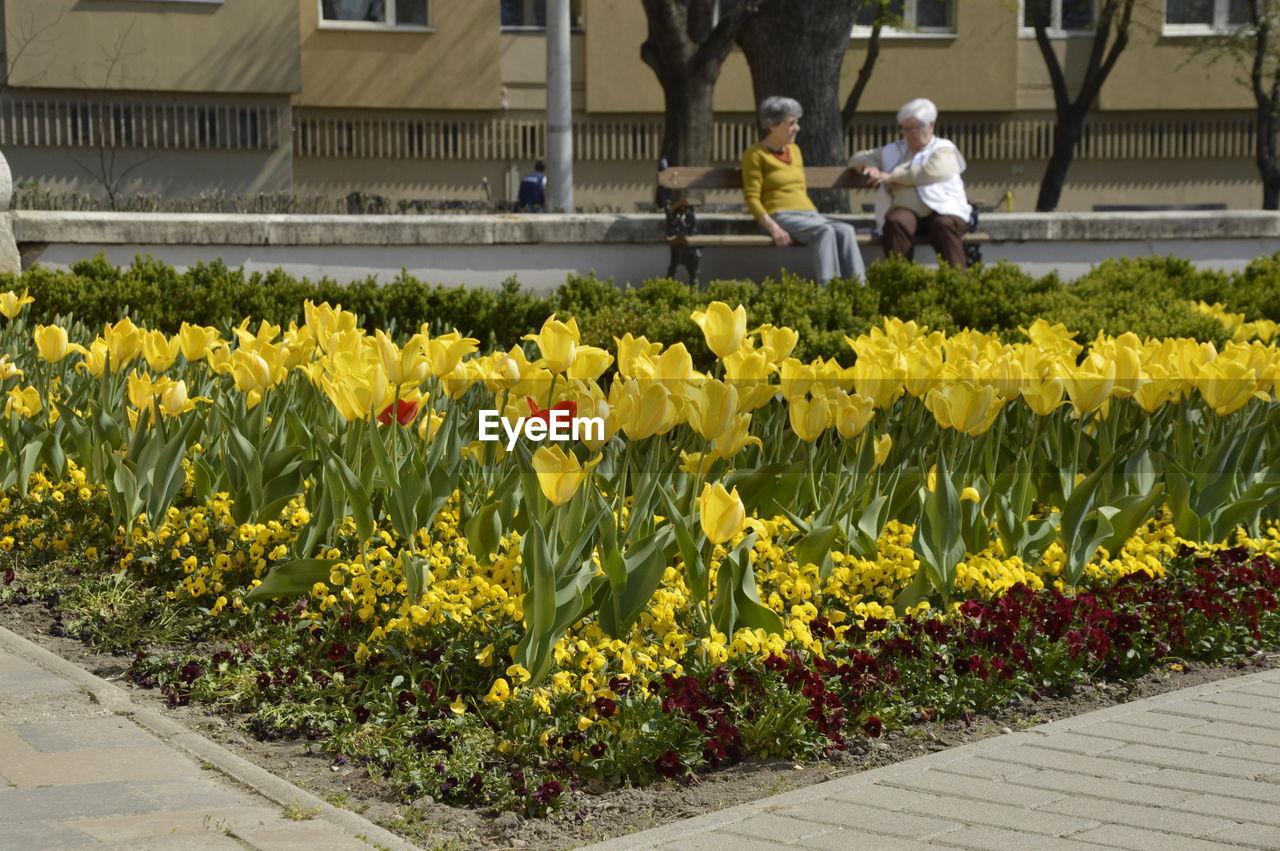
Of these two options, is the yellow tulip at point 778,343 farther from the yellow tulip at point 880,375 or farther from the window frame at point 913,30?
the window frame at point 913,30

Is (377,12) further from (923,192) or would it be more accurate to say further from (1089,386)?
(1089,386)

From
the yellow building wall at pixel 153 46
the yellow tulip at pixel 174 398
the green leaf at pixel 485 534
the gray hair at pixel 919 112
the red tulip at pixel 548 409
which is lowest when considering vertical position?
the green leaf at pixel 485 534

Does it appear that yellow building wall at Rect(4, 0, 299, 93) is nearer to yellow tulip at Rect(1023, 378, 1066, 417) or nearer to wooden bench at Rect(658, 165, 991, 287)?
wooden bench at Rect(658, 165, 991, 287)

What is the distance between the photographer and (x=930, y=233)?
39.3 feet

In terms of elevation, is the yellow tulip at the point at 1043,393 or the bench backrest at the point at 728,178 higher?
the bench backrest at the point at 728,178

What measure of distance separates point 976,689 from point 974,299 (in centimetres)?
598

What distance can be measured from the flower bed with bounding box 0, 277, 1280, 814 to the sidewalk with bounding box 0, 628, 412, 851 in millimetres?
252

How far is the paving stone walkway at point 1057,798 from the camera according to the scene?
130 inches

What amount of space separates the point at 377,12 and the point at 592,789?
965 inches

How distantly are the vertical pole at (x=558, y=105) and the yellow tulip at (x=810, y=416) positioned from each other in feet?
32.8

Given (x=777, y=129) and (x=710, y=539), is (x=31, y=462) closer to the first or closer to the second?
(x=710, y=539)

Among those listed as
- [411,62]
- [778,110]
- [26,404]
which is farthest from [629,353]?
[411,62]

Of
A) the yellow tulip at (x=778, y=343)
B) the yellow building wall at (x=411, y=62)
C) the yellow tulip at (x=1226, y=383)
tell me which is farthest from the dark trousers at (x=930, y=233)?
the yellow building wall at (x=411, y=62)

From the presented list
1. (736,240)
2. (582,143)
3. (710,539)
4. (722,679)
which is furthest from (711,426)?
(582,143)
